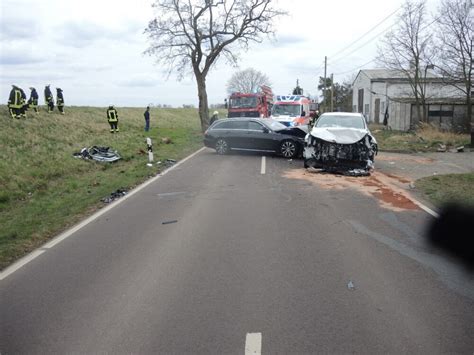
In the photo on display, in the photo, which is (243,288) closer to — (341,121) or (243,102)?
(341,121)

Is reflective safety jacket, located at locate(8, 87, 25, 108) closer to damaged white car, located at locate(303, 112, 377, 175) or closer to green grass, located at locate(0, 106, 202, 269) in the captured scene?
green grass, located at locate(0, 106, 202, 269)

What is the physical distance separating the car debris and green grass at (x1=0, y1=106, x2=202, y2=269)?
320mm

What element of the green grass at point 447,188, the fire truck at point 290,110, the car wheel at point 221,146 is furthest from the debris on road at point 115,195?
the fire truck at point 290,110

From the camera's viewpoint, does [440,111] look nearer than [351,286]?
No

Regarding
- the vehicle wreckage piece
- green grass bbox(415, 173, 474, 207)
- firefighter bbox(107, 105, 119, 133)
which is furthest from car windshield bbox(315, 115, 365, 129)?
firefighter bbox(107, 105, 119, 133)

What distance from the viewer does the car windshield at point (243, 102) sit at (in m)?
30.1

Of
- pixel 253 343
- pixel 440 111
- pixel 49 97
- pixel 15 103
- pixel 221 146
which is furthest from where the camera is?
pixel 440 111

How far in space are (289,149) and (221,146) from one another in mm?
3429

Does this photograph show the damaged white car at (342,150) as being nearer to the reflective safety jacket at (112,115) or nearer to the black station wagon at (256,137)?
the black station wagon at (256,137)

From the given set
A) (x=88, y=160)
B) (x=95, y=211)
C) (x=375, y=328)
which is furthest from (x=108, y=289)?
(x=88, y=160)

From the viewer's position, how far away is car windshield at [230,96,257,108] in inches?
1186

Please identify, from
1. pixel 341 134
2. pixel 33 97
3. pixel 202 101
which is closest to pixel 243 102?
pixel 202 101

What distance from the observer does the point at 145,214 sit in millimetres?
8562

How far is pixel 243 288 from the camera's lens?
4.79 m
